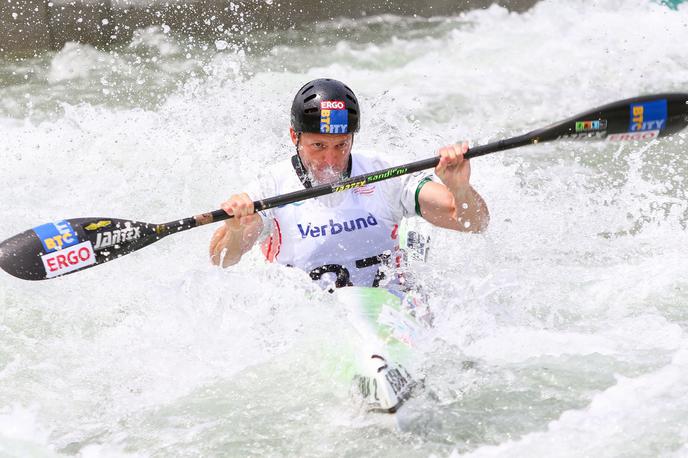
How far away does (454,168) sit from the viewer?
404 centimetres

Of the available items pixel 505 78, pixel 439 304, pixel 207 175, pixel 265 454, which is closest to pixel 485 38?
pixel 505 78

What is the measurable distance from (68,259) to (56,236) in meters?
0.11

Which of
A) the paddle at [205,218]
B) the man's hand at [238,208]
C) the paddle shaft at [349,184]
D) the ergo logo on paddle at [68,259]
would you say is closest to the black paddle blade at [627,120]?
the paddle at [205,218]

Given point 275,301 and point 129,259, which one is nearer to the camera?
point 275,301

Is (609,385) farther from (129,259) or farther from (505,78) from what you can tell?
(505,78)

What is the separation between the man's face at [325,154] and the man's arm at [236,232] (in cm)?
33

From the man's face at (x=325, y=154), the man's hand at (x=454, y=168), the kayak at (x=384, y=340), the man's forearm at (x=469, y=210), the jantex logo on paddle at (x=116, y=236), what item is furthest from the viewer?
the jantex logo on paddle at (x=116, y=236)

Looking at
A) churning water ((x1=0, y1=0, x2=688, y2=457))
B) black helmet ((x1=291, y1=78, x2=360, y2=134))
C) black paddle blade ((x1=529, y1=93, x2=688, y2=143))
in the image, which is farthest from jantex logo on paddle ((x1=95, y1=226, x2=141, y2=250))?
black paddle blade ((x1=529, y1=93, x2=688, y2=143))

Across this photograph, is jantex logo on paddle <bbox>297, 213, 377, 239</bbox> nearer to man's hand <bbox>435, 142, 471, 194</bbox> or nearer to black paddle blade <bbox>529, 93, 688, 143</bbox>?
man's hand <bbox>435, 142, 471, 194</bbox>

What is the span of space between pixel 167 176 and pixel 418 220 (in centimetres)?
282

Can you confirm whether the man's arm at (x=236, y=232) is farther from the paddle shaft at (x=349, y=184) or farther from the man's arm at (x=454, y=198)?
the man's arm at (x=454, y=198)

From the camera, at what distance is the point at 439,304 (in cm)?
438

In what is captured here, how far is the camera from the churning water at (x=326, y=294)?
408 cm

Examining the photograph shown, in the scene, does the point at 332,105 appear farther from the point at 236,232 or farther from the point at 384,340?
the point at 384,340
